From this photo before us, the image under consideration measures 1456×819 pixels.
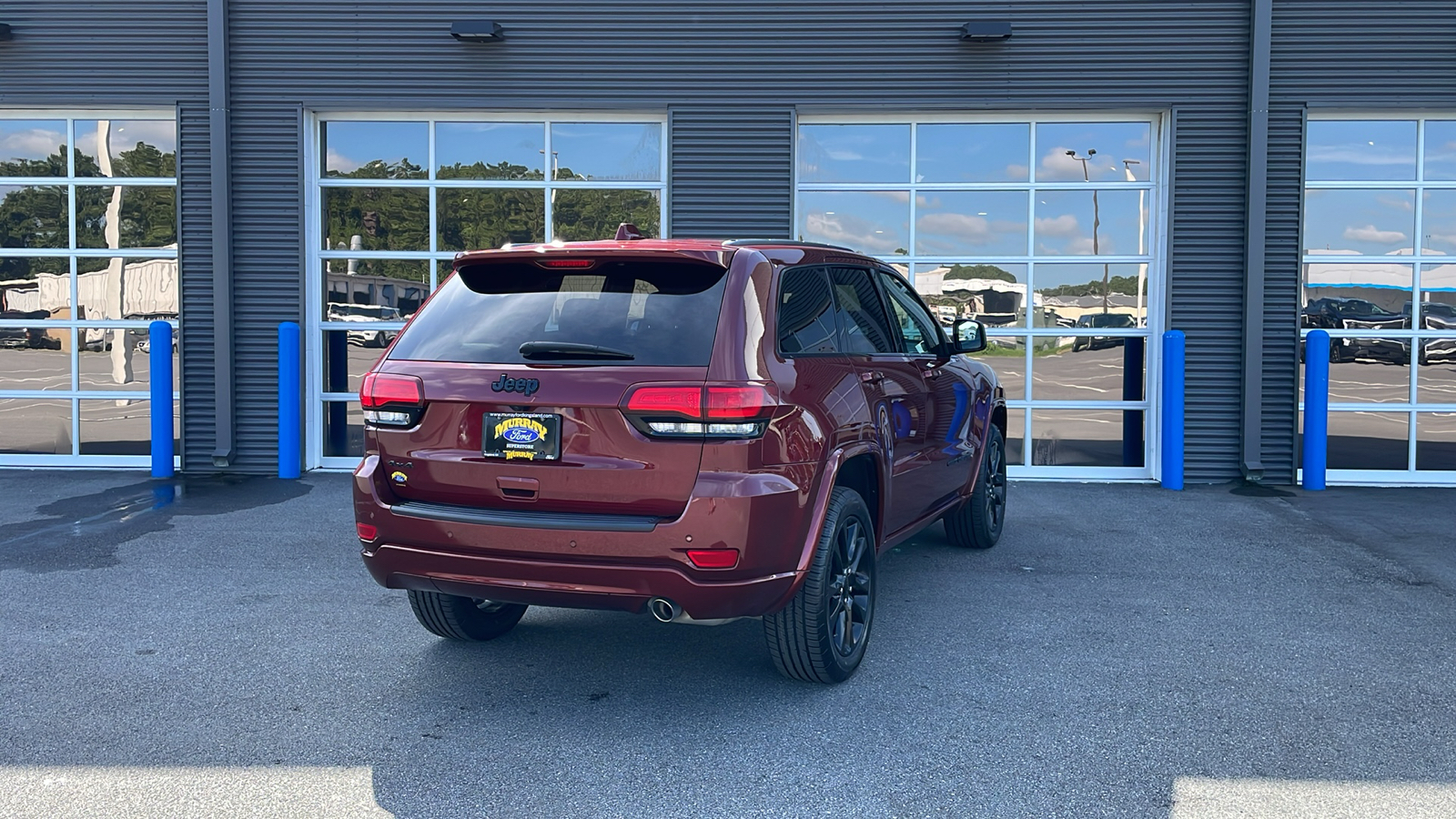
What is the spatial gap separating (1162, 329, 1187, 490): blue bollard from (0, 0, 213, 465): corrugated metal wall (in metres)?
7.81

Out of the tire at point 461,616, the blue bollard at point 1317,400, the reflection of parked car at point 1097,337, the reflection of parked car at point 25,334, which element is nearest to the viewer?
the tire at point 461,616

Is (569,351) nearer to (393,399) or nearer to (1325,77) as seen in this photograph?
(393,399)

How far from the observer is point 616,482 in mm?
3975

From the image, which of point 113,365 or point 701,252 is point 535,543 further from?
point 113,365

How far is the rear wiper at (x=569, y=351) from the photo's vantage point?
13.4 feet

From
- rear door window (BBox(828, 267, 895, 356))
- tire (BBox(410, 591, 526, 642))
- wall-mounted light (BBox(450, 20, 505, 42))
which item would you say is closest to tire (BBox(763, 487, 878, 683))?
rear door window (BBox(828, 267, 895, 356))

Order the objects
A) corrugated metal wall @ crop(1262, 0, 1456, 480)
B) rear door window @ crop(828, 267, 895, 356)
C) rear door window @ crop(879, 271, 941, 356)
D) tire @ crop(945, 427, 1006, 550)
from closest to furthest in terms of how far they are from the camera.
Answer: rear door window @ crop(828, 267, 895, 356) < rear door window @ crop(879, 271, 941, 356) < tire @ crop(945, 427, 1006, 550) < corrugated metal wall @ crop(1262, 0, 1456, 480)

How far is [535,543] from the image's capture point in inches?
158

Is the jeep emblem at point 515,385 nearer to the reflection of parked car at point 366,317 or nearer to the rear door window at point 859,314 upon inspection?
the rear door window at point 859,314

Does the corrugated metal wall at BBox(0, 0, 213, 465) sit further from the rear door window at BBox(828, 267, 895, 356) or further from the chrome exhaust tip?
the chrome exhaust tip

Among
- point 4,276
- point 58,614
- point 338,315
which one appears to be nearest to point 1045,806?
point 58,614

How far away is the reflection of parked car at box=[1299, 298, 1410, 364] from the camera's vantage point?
988 cm

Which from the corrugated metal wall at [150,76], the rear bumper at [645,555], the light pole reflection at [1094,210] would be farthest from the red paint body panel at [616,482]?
the corrugated metal wall at [150,76]

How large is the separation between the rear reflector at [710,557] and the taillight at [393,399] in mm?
1095
